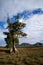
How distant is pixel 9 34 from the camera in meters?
52.2

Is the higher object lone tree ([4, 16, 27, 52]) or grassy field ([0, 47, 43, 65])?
lone tree ([4, 16, 27, 52])

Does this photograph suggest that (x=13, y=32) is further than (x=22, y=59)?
Yes

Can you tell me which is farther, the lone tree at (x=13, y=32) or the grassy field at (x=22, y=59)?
the lone tree at (x=13, y=32)

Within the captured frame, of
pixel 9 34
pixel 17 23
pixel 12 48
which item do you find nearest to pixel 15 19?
pixel 17 23

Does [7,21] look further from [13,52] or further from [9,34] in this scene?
[13,52]

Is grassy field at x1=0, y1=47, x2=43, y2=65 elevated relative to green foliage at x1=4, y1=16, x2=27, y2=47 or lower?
lower

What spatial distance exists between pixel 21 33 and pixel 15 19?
4468mm

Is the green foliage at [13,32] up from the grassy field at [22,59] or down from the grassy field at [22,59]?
up

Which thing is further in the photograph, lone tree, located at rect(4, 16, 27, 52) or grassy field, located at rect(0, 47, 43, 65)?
lone tree, located at rect(4, 16, 27, 52)

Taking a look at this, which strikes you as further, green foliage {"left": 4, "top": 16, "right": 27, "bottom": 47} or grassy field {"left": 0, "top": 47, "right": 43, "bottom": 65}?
green foliage {"left": 4, "top": 16, "right": 27, "bottom": 47}

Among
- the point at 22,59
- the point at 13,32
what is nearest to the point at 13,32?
the point at 13,32

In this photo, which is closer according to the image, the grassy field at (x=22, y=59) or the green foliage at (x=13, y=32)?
the grassy field at (x=22, y=59)

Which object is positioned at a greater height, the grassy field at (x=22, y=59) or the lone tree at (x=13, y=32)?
the lone tree at (x=13, y=32)

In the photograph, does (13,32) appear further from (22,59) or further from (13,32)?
(22,59)
